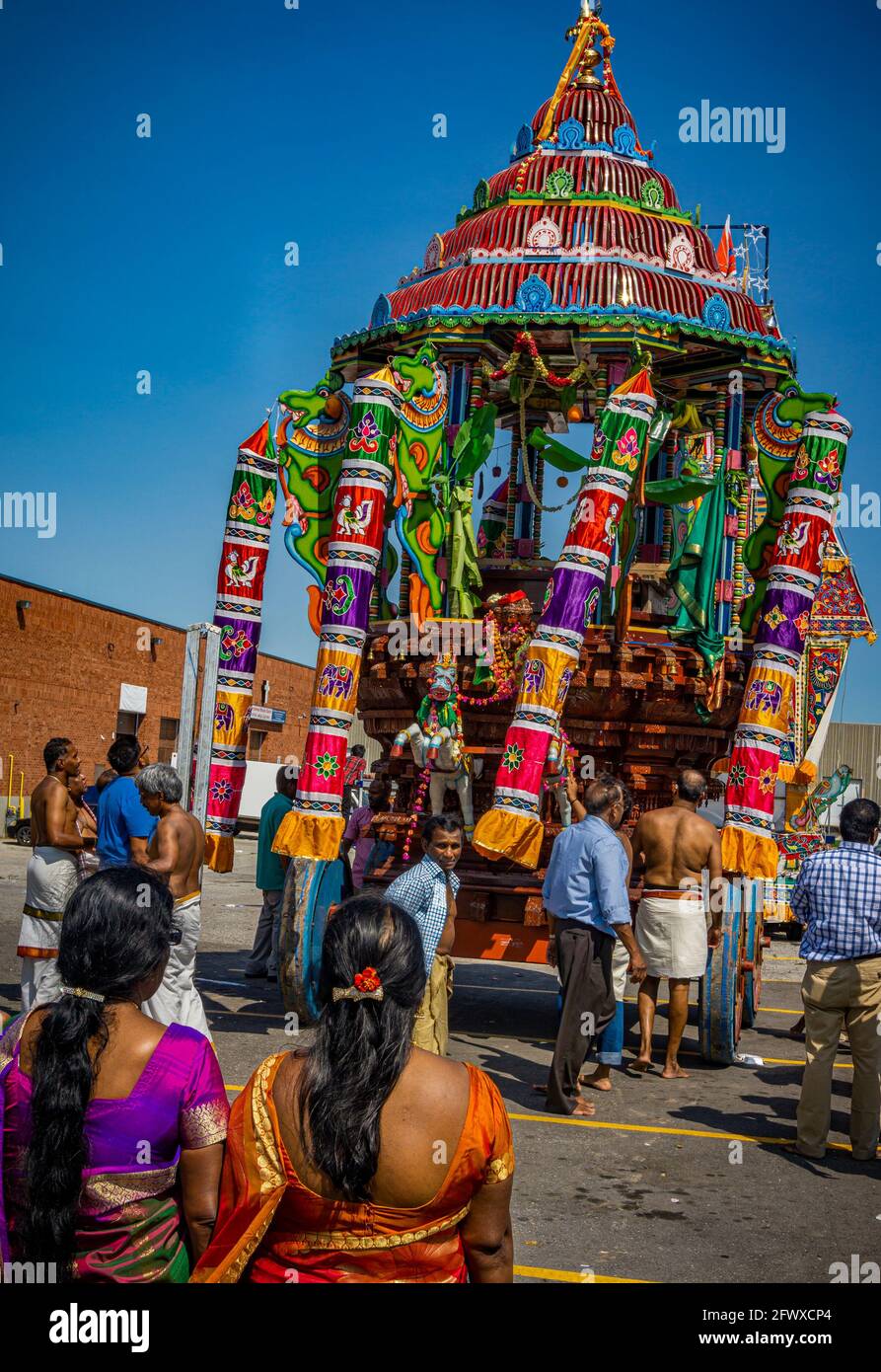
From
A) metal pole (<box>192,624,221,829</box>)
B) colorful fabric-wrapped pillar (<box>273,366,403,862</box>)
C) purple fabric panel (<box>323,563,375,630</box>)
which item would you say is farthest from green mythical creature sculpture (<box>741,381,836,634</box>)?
metal pole (<box>192,624,221,829</box>)

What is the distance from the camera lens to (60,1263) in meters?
2.97

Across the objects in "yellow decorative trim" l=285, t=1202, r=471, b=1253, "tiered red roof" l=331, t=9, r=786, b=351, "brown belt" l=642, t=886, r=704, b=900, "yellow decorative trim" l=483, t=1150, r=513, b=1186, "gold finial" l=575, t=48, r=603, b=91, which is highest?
"gold finial" l=575, t=48, r=603, b=91

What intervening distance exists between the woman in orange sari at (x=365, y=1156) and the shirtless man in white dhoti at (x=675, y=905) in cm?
596

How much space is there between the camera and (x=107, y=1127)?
9.85ft

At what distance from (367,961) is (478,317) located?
8.22m

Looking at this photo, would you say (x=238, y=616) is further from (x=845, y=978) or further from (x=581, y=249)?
(x=845, y=978)

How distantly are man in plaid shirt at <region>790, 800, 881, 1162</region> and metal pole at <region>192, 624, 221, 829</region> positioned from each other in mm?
4445

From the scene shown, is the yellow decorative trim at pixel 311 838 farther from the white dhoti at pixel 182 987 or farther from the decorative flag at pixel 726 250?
the decorative flag at pixel 726 250

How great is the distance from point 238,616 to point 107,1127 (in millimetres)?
7437

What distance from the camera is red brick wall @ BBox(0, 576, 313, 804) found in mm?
31484

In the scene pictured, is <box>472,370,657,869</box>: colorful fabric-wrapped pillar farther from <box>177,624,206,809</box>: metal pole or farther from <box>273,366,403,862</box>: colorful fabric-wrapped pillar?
<box>177,624,206,809</box>: metal pole

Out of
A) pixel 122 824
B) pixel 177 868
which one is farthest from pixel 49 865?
pixel 177 868

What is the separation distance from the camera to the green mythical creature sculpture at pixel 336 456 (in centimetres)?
967

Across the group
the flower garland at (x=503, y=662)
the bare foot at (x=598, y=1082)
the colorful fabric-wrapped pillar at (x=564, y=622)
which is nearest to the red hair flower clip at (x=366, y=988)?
the bare foot at (x=598, y=1082)
